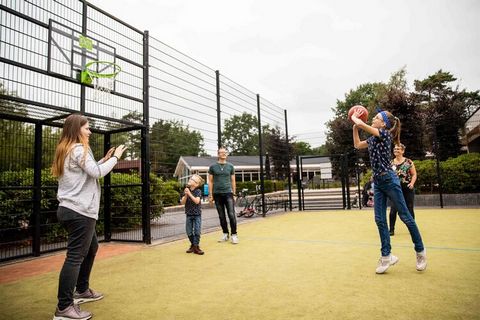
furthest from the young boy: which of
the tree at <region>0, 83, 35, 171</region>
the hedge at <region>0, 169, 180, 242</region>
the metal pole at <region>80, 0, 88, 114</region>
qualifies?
the tree at <region>0, 83, 35, 171</region>

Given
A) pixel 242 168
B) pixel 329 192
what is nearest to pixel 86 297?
pixel 329 192

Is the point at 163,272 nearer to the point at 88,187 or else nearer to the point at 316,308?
the point at 88,187

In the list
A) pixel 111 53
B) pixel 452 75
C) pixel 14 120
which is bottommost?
pixel 14 120

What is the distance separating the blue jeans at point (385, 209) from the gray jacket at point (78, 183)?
9.23 ft

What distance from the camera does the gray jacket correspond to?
209cm

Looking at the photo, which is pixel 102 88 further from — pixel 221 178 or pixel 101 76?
pixel 221 178

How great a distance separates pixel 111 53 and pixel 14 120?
192 centimetres

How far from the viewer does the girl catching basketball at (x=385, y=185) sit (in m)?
2.93

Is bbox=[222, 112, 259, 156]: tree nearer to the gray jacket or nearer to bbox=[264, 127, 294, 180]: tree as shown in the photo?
bbox=[264, 127, 294, 180]: tree

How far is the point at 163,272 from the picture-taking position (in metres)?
3.33

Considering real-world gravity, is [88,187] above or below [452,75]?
below

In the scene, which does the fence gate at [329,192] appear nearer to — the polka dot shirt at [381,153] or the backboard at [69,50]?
the polka dot shirt at [381,153]

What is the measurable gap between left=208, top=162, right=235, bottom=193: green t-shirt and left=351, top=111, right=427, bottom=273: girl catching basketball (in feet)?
8.64

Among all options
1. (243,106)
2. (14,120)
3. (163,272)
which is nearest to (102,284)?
(163,272)
